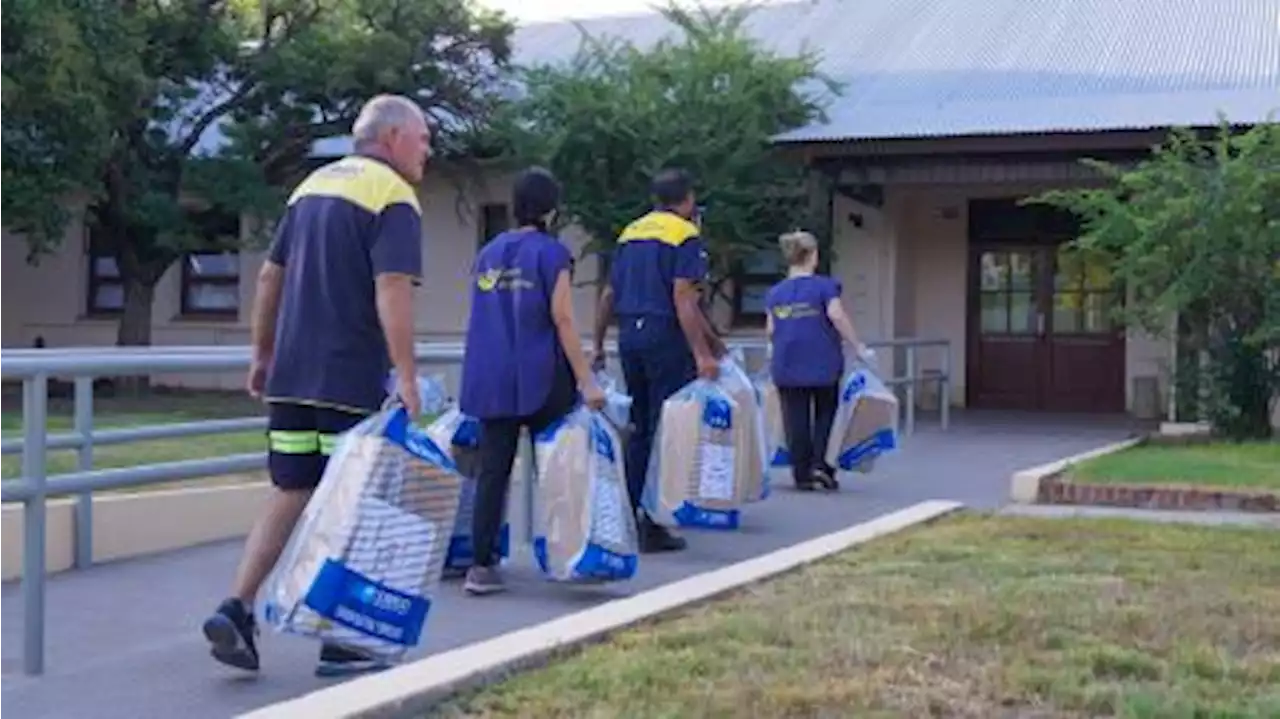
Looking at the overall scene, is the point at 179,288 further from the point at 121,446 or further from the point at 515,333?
the point at 515,333

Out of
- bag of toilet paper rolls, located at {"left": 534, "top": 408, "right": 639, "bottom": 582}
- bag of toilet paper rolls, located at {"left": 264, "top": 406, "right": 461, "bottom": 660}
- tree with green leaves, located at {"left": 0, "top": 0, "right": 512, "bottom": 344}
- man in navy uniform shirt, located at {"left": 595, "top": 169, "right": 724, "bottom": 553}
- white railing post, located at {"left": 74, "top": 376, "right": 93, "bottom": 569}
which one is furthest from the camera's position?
tree with green leaves, located at {"left": 0, "top": 0, "right": 512, "bottom": 344}

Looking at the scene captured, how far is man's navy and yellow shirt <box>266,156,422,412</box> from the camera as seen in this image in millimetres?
5531

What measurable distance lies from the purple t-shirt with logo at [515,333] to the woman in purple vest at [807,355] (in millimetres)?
4170

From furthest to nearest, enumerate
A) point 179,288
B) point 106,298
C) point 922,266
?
point 106,298 → point 179,288 → point 922,266

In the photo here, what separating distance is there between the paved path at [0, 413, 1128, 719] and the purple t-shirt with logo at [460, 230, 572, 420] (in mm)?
798

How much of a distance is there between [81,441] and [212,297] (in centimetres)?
1917

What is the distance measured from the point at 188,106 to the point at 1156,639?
61.1 feet

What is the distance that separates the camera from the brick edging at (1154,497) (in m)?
9.91

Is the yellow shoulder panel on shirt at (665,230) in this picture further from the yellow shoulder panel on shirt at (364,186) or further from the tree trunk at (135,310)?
the tree trunk at (135,310)

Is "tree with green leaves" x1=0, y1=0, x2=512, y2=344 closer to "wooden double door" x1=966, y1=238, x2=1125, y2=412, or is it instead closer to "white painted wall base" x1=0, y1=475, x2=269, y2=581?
"wooden double door" x1=966, y1=238, x2=1125, y2=412

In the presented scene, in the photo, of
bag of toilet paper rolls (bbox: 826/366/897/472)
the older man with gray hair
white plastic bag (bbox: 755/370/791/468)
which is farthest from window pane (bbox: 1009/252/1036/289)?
the older man with gray hair

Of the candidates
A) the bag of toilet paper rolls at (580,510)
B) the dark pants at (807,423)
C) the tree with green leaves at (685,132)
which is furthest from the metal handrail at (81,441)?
the tree with green leaves at (685,132)

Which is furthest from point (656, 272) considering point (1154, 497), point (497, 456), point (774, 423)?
point (774, 423)

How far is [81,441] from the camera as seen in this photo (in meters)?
7.88
